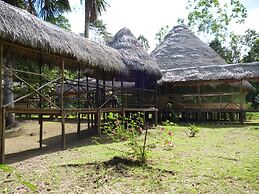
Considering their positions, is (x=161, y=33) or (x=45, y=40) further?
(x=161, y=33)

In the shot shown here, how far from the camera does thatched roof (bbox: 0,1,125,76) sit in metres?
5.45

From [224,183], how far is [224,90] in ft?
36.6

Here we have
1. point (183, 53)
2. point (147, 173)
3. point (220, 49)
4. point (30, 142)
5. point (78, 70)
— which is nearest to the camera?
point (147, 173)

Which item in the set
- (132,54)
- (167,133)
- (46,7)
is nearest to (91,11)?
(46,7)

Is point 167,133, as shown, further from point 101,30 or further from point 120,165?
point 101,30

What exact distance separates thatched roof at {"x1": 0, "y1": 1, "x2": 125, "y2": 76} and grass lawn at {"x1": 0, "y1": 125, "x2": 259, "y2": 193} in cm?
280

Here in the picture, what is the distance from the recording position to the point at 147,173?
4.35 meters

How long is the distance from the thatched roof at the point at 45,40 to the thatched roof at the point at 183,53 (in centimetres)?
823

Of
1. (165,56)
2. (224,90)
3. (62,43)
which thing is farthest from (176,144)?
(165,56)

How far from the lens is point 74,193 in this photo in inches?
143

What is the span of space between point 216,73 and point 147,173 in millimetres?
10085

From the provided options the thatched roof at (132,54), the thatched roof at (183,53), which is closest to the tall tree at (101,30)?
the thatched roof at (183,53)

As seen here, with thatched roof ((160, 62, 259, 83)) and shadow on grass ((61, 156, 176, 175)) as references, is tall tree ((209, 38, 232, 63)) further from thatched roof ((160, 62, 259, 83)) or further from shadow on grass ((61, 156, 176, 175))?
shadow on grass ((61, 156, 176, 175))

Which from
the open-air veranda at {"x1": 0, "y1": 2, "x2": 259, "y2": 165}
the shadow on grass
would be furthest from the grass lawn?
the open-air veranda at {"x1": 0, "y1": 2, "x2": 259, "y2": 165}
